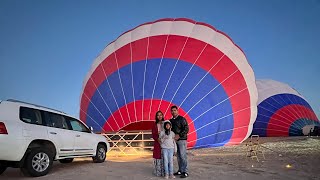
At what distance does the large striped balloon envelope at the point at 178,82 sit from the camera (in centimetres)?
1243

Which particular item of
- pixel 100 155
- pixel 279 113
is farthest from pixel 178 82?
pixel 279 113

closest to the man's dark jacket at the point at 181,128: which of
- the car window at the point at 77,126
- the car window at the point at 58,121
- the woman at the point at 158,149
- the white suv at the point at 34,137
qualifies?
the woman at the point at 158,149

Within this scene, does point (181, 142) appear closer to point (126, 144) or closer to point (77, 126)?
point (77, 126)

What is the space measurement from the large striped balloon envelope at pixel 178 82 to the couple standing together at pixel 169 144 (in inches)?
196

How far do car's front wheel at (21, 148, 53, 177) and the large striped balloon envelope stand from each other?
5157 mm

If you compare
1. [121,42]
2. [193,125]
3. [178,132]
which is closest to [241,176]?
[178,132]

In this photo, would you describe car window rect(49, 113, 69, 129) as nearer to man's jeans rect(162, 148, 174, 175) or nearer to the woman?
the woman

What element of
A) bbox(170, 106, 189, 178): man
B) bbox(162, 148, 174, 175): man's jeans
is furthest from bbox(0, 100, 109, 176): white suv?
bbox(170, 106, 189, 178): man

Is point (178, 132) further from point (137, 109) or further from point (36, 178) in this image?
point (137, 109)

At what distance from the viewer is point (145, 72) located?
12.7 m

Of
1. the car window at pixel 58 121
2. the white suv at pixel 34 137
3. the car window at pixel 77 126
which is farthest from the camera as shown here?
the car window at pixel 77 126

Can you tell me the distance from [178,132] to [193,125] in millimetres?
5441

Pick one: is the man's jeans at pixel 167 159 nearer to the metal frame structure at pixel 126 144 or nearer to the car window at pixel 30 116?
the car window at pixel 30 116

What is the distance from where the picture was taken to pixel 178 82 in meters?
12.5
